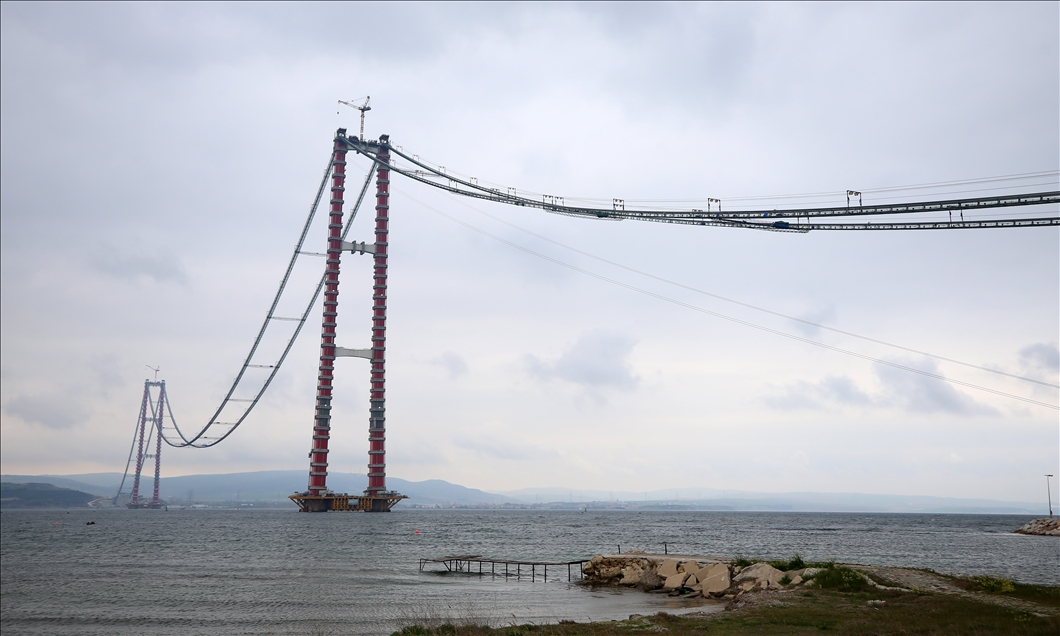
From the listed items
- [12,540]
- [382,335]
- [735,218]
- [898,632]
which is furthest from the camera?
[382,335]

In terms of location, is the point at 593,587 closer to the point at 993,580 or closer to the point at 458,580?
the point at 458,580

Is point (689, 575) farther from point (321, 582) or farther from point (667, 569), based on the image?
point (321, 582)

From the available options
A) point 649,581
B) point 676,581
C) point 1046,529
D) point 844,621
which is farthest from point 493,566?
point 1046,529

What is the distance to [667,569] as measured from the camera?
50156mm

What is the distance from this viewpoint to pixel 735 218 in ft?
157

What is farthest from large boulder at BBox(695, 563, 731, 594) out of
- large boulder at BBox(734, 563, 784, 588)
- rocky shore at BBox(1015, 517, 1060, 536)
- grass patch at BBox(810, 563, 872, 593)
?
rocky shore at BBox(1015, 517, 1060, 536)

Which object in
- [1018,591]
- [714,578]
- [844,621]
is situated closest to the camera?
[844,621]

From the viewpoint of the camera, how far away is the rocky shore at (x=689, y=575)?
41.4 metres

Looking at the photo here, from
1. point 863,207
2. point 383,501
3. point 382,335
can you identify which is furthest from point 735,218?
point 383,501

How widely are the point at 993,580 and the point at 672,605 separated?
52.1ft

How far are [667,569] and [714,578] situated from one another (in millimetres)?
4870

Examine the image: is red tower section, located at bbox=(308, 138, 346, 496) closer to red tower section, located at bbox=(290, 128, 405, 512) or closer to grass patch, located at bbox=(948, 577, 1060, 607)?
red tower section, located at bbox=(290, 128, 405, 512)

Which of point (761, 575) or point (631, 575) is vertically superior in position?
point (761, 575)

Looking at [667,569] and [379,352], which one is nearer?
[667,569]
